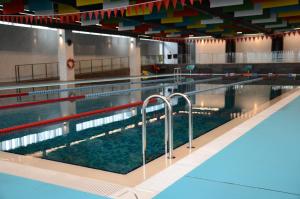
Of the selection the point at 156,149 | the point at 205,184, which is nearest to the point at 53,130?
the point at 156,149

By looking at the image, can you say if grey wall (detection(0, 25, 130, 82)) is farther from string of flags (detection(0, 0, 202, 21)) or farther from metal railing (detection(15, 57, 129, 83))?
string of flags (detection(0, 0, 202, 21))

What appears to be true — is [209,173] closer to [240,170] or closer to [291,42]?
[240,170]

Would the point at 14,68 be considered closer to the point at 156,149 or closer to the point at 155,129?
the point at 155,129

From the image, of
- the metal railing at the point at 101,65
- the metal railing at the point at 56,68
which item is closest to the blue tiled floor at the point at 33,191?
the metal railing at the point at 56,68

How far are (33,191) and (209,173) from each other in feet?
5.15

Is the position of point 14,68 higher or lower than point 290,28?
lower

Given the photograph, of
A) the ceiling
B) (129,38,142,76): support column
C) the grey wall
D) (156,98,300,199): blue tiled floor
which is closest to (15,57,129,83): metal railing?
the grey wall

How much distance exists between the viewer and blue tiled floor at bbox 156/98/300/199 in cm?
240

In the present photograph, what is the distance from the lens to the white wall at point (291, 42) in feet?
78.1

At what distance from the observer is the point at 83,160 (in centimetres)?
371

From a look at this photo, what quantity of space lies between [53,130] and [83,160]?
6.49ft

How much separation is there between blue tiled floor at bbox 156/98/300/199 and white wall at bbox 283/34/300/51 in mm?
22462

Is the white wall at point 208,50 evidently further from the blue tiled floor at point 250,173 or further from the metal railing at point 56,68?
the blue tiled floor at point 250,173

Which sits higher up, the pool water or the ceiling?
the ceiling
